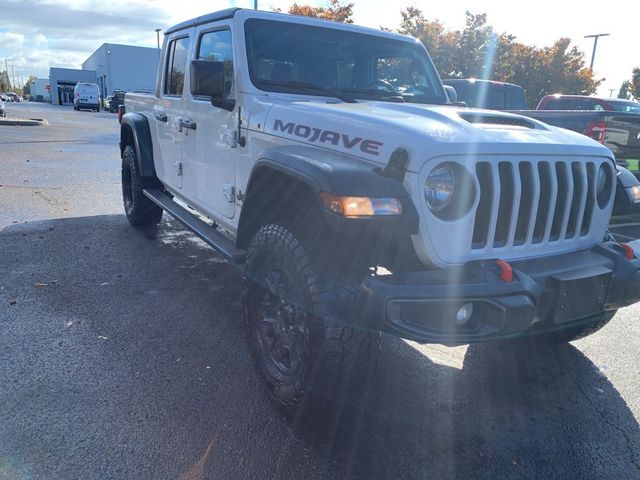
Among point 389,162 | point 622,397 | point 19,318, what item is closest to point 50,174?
point 19,318

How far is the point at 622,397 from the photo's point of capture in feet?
10.4

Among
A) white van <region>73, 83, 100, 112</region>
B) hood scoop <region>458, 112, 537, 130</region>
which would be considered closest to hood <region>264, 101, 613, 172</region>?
hood scoop <region>458, 112, 537, 130</region>

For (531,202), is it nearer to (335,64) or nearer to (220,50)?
(335,64)

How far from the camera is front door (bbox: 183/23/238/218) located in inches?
148

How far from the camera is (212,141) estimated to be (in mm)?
4047

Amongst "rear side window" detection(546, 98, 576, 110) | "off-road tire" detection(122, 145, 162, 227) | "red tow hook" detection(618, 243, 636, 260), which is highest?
"rear side window" detection(546, 98, 576, 110)

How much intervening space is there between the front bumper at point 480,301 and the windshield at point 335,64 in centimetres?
183

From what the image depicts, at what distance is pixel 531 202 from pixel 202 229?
254 centimetres

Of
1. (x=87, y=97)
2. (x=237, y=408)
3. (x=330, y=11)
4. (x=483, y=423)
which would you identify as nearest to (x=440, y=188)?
(x=483, y=423)

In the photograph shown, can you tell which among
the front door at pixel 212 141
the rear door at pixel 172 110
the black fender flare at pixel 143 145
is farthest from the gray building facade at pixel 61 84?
the front door at pixel 212 141

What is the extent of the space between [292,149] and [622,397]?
2.42 metres

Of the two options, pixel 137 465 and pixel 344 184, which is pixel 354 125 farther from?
pixel 137 465

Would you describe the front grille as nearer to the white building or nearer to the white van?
the white van

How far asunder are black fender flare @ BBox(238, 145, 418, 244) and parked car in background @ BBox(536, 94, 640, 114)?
8.93 metres
